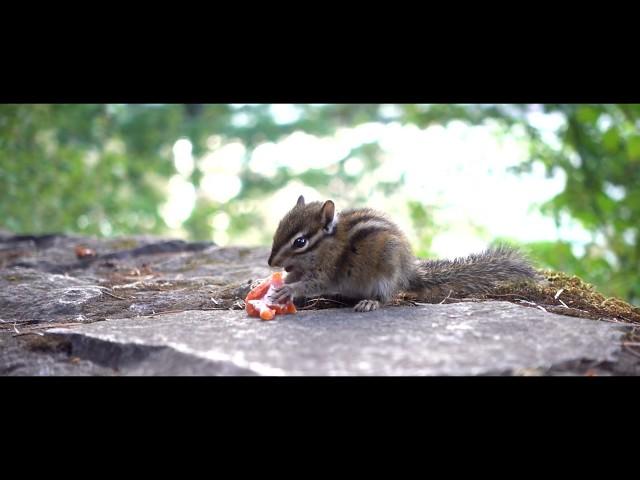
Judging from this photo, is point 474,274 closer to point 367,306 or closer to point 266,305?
point 367,306

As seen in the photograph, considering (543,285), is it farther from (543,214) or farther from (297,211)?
(543,214)

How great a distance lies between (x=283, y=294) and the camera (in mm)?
2848

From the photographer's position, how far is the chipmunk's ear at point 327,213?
10.2 feet

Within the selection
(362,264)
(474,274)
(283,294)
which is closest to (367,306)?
(362,264)

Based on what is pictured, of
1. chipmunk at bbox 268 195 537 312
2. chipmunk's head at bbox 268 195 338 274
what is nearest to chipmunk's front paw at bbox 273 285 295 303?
chipmunk at bbox 268 195 537 312

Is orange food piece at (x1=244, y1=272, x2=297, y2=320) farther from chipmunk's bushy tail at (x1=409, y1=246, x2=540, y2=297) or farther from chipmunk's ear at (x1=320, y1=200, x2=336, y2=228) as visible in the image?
chipmunk's bushy tail at (x1=409, y1=246, x2=540, y2=297)

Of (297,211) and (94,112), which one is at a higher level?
(94,112)

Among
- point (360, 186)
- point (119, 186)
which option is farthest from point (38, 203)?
point (360, 186)

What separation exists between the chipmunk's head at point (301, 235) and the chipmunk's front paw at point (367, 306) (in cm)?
40

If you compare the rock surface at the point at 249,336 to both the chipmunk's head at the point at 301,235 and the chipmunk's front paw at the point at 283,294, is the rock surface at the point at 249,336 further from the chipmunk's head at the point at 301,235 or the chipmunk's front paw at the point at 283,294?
the chipmunk's head at the point at 301,235

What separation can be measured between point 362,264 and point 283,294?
0.47 meters

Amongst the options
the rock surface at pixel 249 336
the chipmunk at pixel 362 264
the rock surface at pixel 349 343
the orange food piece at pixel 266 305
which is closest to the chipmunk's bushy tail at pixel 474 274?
the chipmunk at pixel 362 264

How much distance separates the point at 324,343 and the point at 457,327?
575 millimetres
